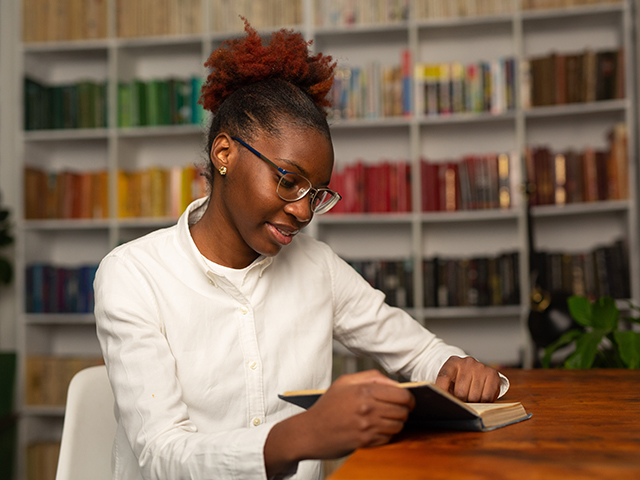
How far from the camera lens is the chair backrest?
1011 mm

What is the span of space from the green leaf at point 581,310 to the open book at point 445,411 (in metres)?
0.78

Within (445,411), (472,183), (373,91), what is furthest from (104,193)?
(445,411)

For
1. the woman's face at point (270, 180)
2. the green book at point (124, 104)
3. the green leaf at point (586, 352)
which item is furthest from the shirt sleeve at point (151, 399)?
the green book at point (124, 104)

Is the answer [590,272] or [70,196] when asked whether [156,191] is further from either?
[590,272]

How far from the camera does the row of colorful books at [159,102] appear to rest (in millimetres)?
3010

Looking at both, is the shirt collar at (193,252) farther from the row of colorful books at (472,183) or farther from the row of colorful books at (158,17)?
the row of colorful books at (158,17)

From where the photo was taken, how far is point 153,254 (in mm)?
1046

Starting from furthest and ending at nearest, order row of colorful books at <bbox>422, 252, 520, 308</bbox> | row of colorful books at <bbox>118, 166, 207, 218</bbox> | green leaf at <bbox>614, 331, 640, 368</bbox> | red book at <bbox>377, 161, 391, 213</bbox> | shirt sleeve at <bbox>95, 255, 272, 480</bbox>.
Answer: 1. row of colorful books at <bbox>118, 166, 207, 218</bbox>
2. red book at <bbox>377, 161, 391, 213</bbox>
3. row of colorful books at <bbox>422, 252, 520, 308</bbox>
4. green leaf at <bbox>614, 331, 640, 368</bbox>
5. shirt sleeve at <bbox>95, 255, 272, 480</bbox>

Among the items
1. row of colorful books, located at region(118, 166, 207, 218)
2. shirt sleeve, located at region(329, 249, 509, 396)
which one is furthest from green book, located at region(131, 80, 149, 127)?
shirt sleeve, located at region(329, 249, 509, 396)

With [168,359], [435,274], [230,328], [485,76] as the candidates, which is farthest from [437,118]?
[168,359]

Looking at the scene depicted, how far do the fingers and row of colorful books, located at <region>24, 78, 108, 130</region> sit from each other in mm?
2644

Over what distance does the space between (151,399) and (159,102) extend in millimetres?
2488

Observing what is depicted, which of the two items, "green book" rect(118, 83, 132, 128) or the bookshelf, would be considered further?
"green book" rect(118, 83, 132, 128)

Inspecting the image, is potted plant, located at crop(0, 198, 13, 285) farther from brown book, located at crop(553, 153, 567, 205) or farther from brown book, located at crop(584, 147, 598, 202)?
brown book, located at crop(584, 147, 598, 202)
